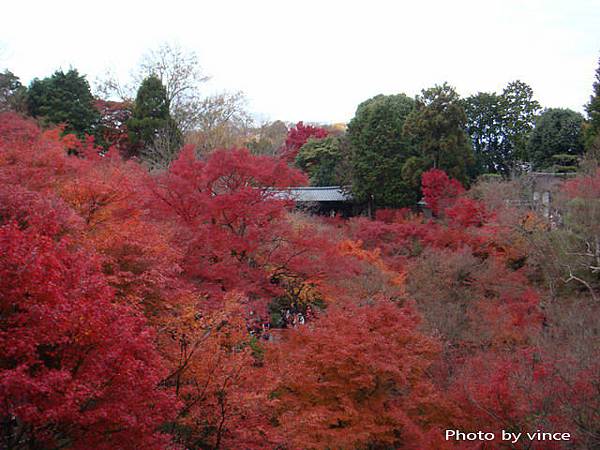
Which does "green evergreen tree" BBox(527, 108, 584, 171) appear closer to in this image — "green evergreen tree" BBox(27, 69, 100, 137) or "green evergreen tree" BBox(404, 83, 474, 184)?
"green evergreen tree" BBox(404, 83, 474, 184)

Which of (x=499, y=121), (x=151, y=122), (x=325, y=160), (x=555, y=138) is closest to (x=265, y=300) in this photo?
(x=151, y=122)

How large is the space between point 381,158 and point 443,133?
367cm

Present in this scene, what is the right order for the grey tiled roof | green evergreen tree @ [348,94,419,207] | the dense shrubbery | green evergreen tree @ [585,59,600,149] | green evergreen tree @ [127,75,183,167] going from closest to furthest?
the dense shrubbery, green evergreen tree @ [585,59,600,149], green evergreen tree @ [127,75,183,167], green evergreen tree @ [348,94,419,207], the grey tiled roof

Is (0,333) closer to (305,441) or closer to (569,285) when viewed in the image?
(305,441)

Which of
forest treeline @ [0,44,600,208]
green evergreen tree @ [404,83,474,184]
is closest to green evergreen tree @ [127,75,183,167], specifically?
forest treeline @ [0,44,600,208]

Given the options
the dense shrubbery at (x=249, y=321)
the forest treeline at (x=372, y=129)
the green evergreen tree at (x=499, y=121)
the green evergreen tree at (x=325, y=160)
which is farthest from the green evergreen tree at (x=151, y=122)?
the green evergreen tree at (x=499, y=121)

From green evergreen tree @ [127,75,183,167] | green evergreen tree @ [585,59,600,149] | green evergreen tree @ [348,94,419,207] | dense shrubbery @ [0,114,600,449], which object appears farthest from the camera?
green evergreen tree @ [348,94,419,207]

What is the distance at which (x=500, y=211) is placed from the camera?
24062 millimetres

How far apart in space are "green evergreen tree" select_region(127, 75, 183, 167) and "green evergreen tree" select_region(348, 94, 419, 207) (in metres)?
10.4

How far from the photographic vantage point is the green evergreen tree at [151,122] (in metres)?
29.2

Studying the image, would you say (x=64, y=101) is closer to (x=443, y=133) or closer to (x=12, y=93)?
(x=12, y=93)

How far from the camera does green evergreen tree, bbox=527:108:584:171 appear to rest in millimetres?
32406

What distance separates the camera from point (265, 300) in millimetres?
14742

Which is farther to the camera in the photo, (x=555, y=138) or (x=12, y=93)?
(x=555, y=138)
